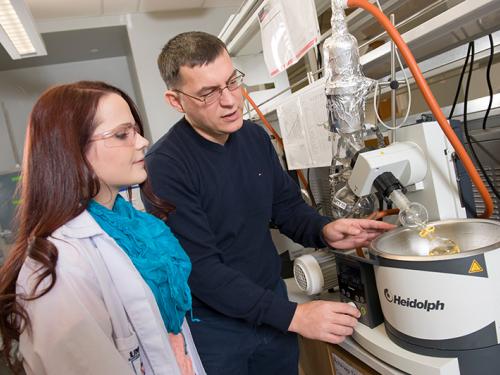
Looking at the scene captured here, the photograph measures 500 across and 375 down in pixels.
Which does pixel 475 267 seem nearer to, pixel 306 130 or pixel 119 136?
pixel 119 136

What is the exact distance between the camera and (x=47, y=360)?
62 cm

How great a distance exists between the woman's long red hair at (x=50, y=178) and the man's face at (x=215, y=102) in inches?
13.0

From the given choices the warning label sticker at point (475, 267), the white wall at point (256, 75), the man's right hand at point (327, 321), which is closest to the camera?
the warning label sticker at point (475, 267)

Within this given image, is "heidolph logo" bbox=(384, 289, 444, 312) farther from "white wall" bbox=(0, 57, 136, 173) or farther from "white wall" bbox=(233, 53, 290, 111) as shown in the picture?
"white wall" bbox=(0, 57, 136, 173)

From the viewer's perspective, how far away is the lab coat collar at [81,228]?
723 millimetres

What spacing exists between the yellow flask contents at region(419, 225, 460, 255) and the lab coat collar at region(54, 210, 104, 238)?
2.27ft

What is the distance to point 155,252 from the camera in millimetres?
916

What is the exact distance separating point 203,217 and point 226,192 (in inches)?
4.9

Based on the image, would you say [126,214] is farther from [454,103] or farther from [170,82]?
[454,103]

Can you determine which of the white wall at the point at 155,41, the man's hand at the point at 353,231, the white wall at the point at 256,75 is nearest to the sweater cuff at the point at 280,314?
the man's hand at the point at 353,231

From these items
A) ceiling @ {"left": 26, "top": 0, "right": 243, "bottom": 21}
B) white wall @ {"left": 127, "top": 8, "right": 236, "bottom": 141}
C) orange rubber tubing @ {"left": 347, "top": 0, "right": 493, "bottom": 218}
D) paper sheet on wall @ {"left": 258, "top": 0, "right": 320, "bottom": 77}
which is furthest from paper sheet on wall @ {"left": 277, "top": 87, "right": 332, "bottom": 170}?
ceiling @ {"left": 26, "top": 0, "right": 243, "bottom": 21}

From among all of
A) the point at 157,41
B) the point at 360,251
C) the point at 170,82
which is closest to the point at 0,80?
the point at 157,41

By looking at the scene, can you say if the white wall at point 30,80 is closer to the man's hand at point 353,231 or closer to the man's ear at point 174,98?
the man's ear at point 174,98

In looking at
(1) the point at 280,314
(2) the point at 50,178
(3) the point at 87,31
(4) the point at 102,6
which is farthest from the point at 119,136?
(3) the point at 87,31
